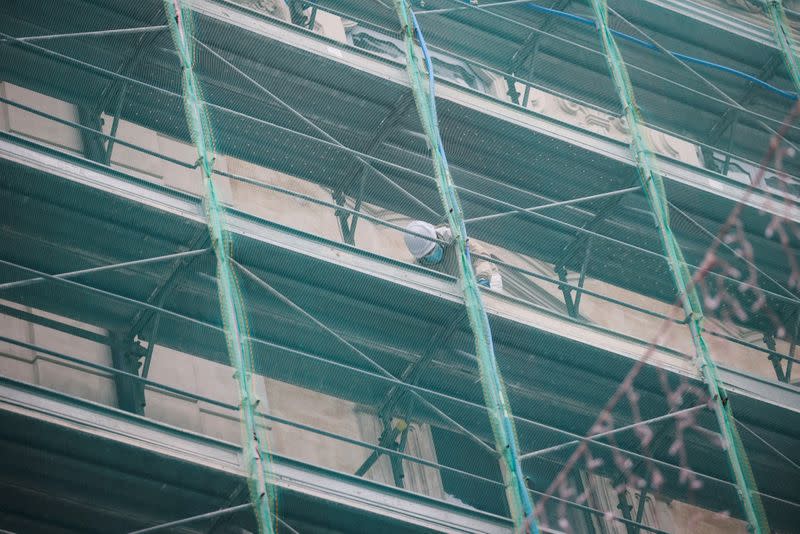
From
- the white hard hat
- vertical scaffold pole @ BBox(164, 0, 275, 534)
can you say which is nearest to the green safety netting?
vertical scaffold pole @ BBox(164, 0, 275, 534)

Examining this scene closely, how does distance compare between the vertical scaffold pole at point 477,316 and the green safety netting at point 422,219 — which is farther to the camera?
the green safety netting at point 422,219

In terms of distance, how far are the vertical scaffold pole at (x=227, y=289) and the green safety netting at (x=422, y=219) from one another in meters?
0.02

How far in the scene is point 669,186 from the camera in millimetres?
14102

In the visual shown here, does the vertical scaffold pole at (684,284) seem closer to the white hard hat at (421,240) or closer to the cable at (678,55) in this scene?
the cable at (678,55)

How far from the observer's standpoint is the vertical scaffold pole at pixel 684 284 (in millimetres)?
11766

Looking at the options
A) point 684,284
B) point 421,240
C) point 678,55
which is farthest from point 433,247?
point 678,55

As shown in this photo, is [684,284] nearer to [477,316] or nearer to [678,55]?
[477,316]

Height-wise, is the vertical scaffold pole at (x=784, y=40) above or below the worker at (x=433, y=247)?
above

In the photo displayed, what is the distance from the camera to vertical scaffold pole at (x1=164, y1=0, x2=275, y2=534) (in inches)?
393

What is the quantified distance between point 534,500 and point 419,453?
1290 millimetres

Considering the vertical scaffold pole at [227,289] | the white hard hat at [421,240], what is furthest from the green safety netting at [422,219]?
the white hard hat at [421,240]

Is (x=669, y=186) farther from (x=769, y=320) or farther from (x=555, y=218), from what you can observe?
(x=769, y=320)

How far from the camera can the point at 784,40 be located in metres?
15.7

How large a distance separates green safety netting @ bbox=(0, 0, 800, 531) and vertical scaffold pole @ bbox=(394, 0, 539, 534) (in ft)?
0.08
